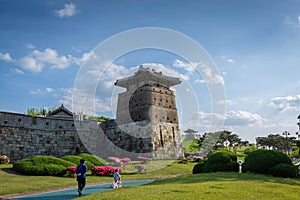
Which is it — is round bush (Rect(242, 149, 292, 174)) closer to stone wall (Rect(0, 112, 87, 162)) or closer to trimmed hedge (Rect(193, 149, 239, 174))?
trimmed hedge (Rect(193, 149, 239, 174))

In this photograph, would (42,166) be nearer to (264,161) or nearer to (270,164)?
(264,161)

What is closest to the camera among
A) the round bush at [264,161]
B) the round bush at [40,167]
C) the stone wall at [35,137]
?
the round bush at [264,161]

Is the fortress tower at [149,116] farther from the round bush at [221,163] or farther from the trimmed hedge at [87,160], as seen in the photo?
the round bush at [221,163]

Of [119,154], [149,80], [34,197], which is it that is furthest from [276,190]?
[149,80]

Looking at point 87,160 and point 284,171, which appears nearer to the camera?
point 284,171

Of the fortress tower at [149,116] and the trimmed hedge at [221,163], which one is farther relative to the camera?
the fortress tower at [149,116]

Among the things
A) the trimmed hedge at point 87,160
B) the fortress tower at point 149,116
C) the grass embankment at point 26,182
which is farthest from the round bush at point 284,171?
the fortress tower at point 149,116

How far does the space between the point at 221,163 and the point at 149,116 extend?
1616cm

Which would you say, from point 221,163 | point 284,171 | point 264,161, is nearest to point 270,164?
point 264,161

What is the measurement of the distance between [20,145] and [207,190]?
20919mm

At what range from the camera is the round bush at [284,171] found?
13.6 metres

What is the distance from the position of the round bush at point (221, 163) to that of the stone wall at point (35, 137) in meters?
16.8

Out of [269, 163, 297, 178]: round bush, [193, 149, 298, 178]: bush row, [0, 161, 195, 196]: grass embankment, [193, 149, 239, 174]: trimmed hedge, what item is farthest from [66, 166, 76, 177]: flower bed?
[269, 163, 297, 178]: round bush

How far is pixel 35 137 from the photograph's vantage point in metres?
25.9
